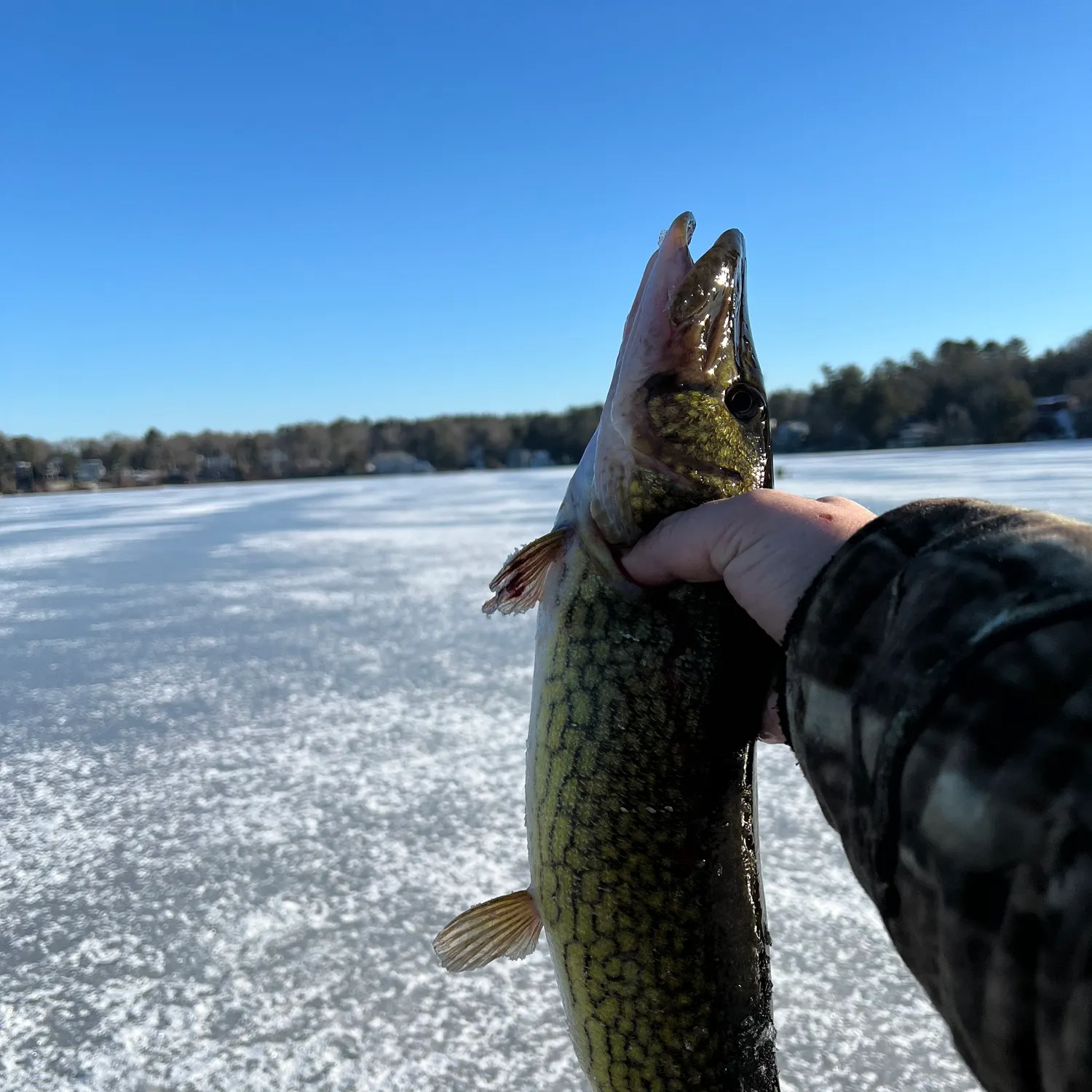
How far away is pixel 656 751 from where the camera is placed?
138 cm

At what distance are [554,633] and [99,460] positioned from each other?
1742 inches

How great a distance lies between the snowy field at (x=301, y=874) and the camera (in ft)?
5.44

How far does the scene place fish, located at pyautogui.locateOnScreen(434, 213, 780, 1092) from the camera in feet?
4.34

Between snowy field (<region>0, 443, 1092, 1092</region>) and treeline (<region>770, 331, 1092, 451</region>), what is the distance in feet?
111

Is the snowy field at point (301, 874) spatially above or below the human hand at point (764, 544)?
below

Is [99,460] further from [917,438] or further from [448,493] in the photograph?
[917,438]

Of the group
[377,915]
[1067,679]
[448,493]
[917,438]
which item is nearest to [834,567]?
[1067,679]

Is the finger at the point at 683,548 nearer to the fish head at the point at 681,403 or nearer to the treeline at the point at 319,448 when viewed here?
the fish head at the point at 681,403

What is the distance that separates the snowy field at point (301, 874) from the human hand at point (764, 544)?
1101mm

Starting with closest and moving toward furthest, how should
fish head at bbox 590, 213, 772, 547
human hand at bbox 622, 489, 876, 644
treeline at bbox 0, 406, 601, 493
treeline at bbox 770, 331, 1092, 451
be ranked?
1. human hand at bbox 622, 489, 876, 644
2. fish head at bbox 590, 213, 772, 547
3. treeline at bbox 770, 331, 1092, 451
4. treeline at bbox 0, 406, 601, 493

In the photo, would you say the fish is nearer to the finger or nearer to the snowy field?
the finger

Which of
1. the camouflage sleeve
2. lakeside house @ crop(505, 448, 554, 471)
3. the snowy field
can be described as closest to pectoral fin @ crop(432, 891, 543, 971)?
the snowy field

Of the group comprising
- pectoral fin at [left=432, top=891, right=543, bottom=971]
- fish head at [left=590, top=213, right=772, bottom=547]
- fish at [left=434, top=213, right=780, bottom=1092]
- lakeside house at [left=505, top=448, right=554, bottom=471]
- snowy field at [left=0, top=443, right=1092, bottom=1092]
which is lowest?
snowy field at [left=0, top=443, right=1092, bottom=1092]

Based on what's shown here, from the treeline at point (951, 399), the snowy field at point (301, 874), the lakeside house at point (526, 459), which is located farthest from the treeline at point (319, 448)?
the snowy field at point (301, 874)
